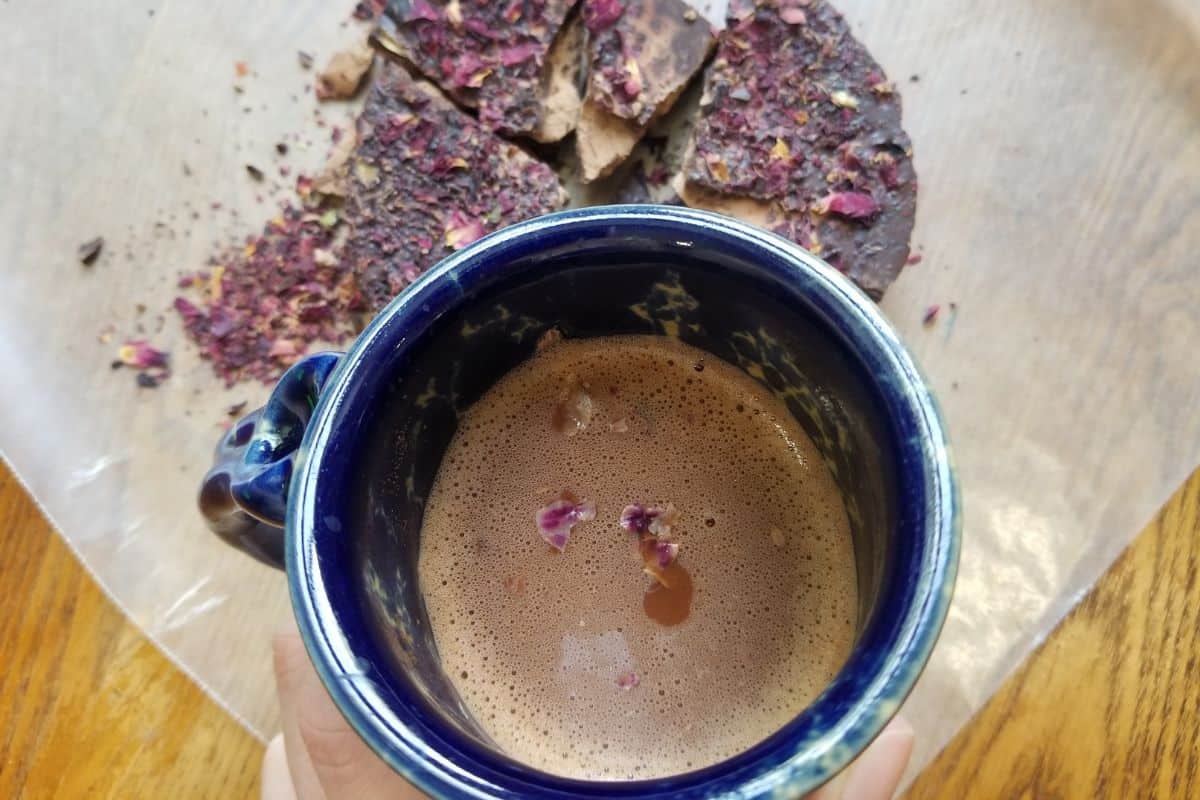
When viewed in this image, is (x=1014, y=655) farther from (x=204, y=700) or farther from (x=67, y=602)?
(x=67, y=602)

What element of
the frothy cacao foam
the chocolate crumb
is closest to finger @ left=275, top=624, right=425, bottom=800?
the frothy cacao foam

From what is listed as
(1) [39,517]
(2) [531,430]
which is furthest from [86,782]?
(2) [531,430]

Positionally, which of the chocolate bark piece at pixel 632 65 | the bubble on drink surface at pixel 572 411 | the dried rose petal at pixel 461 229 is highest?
the chocolate bark piece at pixel 632 65

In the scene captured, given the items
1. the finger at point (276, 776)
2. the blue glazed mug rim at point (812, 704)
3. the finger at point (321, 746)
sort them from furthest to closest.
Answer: the finger at point (276, 776) < the finger at point (321, 746) < the blue glazed mug rim at point (812, 704)

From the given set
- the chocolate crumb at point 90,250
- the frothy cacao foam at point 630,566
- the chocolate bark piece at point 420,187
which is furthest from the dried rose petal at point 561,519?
the chocolate crumb at point 90,250

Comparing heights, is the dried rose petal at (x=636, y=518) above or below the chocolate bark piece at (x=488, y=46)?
below

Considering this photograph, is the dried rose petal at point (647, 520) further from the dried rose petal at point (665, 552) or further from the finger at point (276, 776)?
the finger at point (276, 776)

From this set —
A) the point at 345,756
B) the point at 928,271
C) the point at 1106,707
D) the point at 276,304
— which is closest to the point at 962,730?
the point at 1106,707
